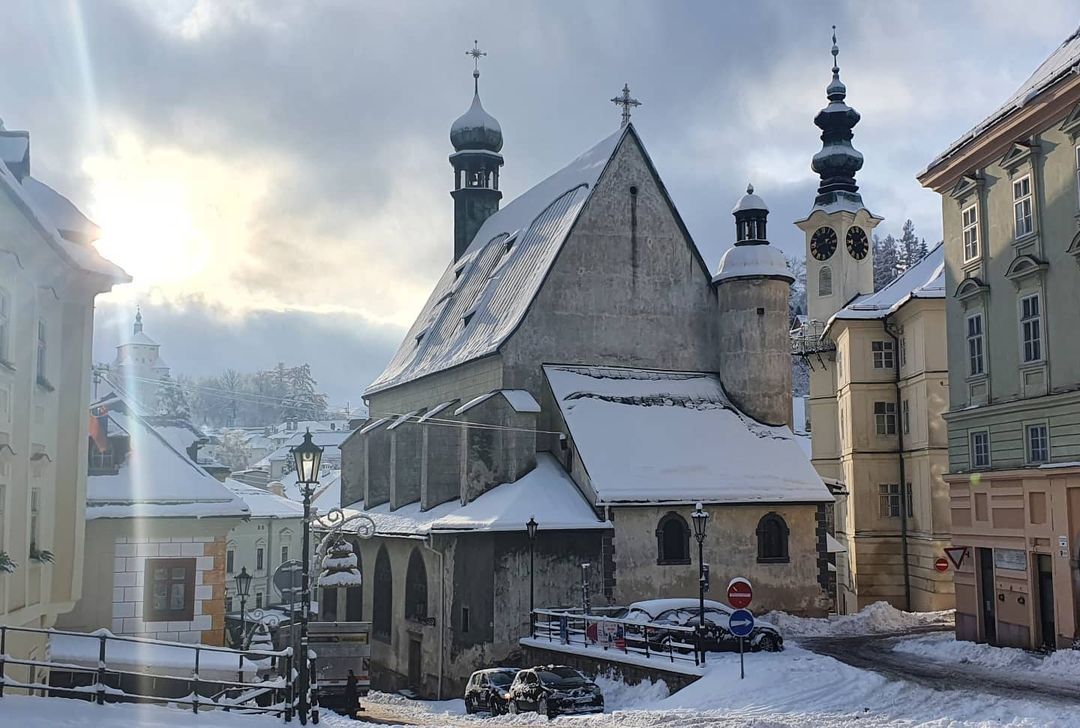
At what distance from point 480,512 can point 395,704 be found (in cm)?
599

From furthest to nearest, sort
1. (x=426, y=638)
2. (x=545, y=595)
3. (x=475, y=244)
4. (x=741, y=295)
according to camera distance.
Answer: (x=475, y=244) → (x=741, y=295) → (x=426, y=638) → (x=545, y=595)

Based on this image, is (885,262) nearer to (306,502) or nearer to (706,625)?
(706,625)

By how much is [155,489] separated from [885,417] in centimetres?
3042

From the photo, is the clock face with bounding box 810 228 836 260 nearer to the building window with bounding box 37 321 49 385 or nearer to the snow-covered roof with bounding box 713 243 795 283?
the snow-covered roof with bounding box 713 243 795 283

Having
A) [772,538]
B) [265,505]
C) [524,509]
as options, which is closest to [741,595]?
[524,509]

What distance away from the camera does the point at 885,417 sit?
4612 centimetres

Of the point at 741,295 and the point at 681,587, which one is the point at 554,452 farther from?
the point at 741,295

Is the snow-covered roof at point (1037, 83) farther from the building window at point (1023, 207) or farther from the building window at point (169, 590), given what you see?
the building window at point (169, 590)

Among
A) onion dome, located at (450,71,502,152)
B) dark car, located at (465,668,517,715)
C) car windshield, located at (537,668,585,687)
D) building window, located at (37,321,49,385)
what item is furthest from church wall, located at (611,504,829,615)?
onion dome, located at (450,71,502,152)

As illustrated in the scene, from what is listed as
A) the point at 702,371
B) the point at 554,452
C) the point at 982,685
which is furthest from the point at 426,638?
the point at 982,685

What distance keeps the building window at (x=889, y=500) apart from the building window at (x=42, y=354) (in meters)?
35.0

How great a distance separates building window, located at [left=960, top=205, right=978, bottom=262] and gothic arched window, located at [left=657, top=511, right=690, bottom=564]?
1072cm

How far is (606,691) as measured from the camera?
24.2m

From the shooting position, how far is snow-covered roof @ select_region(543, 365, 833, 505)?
32375 millimetres
